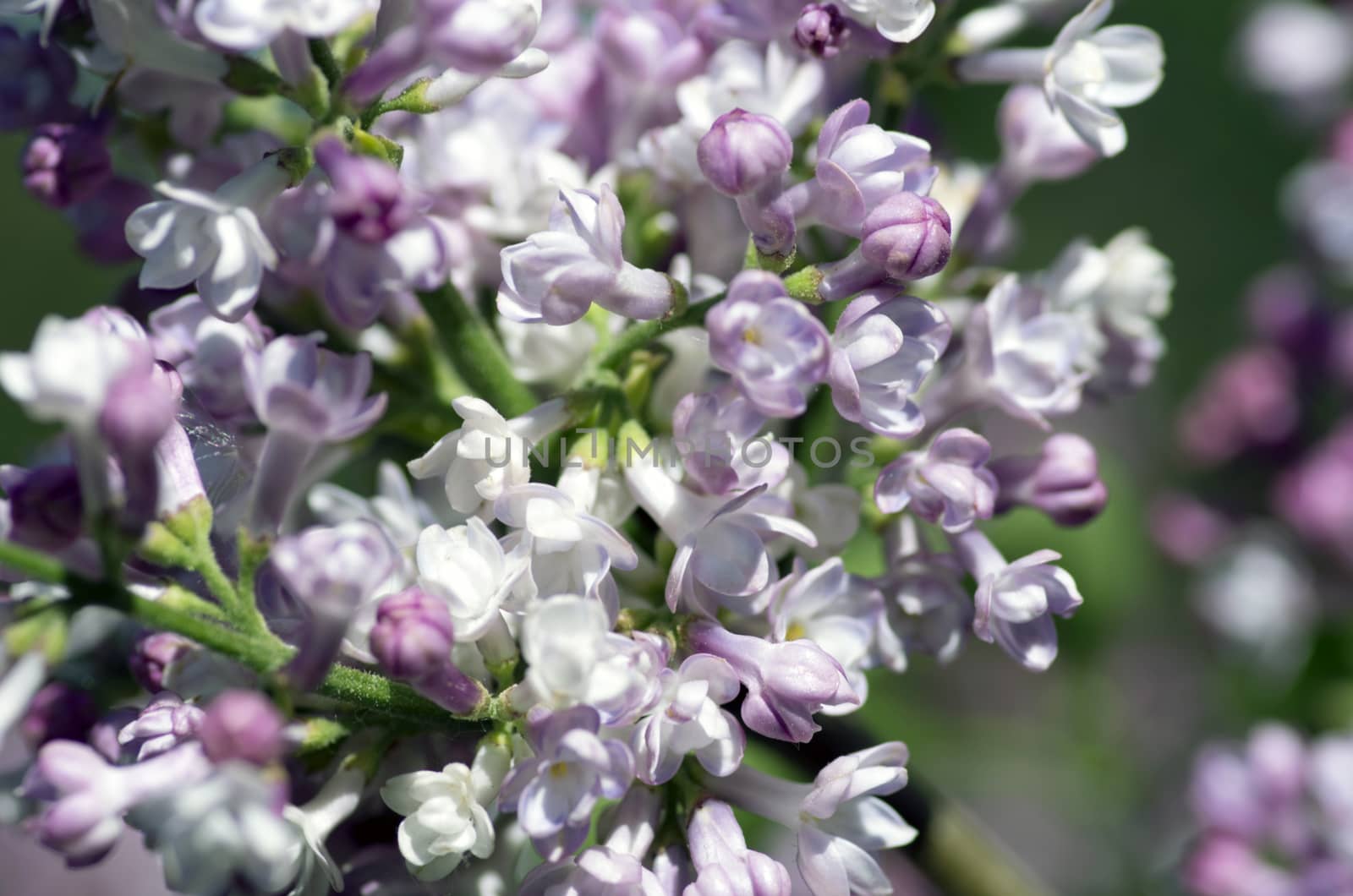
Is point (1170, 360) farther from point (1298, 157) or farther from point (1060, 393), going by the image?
point (1060, 393)

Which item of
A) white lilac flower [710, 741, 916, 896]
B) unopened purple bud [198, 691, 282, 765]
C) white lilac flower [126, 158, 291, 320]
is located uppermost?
white lilac flower [126, 158, 291, 320]

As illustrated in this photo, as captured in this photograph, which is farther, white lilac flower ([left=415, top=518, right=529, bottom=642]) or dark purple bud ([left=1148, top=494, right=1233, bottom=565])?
dark purple bud ([left=1148, top=494, right=1233, bottom=565])

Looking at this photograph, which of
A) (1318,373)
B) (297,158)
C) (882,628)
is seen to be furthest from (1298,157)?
(297,158)

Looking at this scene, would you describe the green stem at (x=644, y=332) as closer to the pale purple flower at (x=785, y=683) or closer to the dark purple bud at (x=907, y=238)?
the dark purple bud at (x=907, y=238)

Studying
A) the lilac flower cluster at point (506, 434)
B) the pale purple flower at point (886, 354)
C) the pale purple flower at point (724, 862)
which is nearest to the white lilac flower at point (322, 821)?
the lilac flower cluster at point (506, 434)

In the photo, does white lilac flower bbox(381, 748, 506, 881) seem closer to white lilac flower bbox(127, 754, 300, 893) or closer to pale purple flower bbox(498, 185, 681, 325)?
white lilac flower bbox(127, 754, 300, 893)

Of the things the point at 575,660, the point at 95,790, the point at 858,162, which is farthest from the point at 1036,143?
the point at 95,790

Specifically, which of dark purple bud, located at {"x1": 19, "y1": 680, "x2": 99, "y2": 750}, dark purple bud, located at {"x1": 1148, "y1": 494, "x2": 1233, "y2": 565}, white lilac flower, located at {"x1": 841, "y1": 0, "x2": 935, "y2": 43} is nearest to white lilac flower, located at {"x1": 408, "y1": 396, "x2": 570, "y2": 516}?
dark purple bud, located at {"x1": 19, "y1": 680, "x2": 99, "y2": 750}
